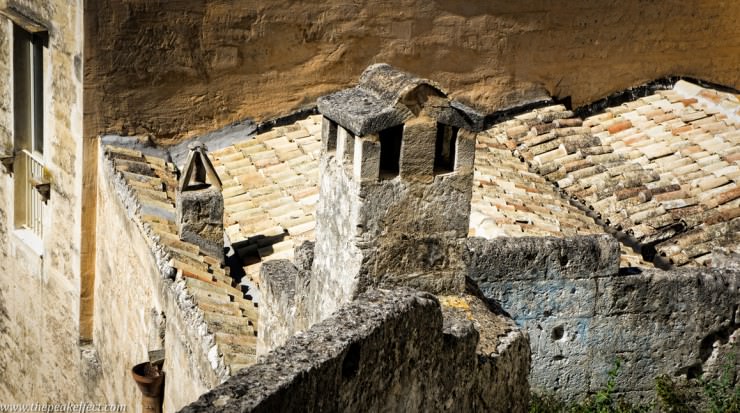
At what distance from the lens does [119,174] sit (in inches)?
462

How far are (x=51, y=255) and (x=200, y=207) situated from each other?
2424 mm

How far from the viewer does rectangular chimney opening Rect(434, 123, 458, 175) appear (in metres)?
7.95

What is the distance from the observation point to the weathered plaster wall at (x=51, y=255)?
12195 millimetres

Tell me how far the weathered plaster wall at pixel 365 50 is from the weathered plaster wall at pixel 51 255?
0.36m

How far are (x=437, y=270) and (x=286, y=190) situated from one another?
4.33 meters

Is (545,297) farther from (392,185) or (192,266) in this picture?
(192,266)

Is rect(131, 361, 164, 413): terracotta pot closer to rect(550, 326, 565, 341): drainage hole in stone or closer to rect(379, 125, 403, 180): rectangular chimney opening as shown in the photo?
rect(550, 326, 565, 341): drainage hole in stone

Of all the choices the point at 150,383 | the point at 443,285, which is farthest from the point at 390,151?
the point at 150,383

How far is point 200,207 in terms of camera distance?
36.6 feet

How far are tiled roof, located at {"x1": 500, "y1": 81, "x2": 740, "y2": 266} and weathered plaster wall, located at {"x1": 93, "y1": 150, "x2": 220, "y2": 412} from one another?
391cm

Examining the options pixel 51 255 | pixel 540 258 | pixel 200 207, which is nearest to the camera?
pixel 540 258

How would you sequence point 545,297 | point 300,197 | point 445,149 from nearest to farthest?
point 445,149, point 545,297, point 300,197

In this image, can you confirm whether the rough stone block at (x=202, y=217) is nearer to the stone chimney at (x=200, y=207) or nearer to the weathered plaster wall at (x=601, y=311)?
the stone chimney at (x=200, y=207)

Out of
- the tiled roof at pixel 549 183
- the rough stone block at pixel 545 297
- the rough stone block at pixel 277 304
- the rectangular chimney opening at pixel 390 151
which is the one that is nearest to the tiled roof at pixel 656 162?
the tiled roof at pixel 549 183
